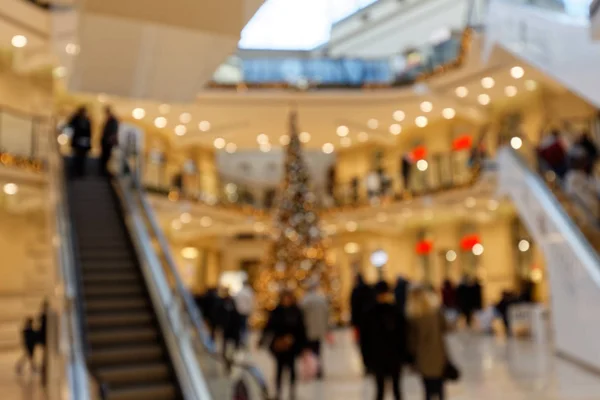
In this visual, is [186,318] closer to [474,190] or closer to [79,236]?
[79,236]

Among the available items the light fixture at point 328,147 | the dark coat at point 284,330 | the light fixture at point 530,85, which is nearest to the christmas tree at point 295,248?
the light fixture at point 530,85

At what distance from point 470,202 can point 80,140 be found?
467 inches

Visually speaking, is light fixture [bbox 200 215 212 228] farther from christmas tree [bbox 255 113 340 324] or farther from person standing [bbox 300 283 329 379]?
person standing [bbox 300 283 329 379]

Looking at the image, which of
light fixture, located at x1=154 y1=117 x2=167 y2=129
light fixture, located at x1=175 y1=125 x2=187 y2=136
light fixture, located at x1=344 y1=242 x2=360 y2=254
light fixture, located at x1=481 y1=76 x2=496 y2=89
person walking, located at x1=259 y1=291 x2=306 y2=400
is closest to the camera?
person walking, located at x1=259 y1=291 x2=306 y2=400

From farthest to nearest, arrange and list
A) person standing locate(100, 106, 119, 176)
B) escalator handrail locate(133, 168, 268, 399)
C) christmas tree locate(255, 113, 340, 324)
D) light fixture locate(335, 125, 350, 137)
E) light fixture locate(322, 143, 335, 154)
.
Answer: light fixture locate(322, 143, 335, 154) < light fixture locate(335, 125, 350, 137) < christmas tree locate(255, 113, 340, 324) < person standing locate(100, 106, 119, 176) < escalator handrail locate(133, 168, 268, 399)

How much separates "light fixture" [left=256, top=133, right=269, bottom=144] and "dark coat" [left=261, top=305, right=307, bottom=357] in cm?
1582

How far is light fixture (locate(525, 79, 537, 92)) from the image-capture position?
17.5 metres

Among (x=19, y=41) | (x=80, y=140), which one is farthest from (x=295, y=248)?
(x=19, y=41)

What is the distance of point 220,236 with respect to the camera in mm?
26422

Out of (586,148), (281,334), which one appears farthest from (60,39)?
(586,148)

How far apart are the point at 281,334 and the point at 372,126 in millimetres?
15757

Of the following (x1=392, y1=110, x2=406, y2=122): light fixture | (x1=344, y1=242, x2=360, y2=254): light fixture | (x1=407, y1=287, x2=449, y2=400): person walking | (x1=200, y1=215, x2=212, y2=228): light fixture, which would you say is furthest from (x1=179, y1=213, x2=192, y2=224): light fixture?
(x1=407, y1=287, x2=449, y2=400): person walking

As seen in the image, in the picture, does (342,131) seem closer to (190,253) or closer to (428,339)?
(190,253)

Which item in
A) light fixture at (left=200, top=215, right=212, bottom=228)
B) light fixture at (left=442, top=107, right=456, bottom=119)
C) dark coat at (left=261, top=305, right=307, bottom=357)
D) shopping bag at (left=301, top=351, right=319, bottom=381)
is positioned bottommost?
shopping bag at (left=301, top=351, right=319, bottom=381)
